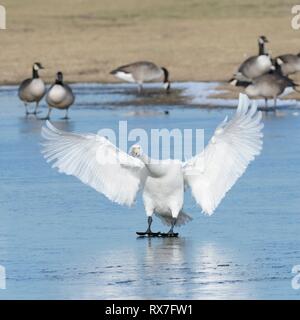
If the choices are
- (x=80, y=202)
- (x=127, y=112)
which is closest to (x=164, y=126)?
(x=127, y=112)

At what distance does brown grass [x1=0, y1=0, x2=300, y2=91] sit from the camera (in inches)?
1096

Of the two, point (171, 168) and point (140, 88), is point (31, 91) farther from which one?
point (171, 168)

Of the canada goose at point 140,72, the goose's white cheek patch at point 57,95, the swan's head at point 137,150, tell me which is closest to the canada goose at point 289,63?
the canada goose at point 140,72

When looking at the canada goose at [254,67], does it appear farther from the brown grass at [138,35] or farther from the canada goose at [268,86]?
the canada goose at [268,86]

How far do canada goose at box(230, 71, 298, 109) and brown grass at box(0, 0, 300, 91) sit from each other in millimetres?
2899

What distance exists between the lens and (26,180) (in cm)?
1454

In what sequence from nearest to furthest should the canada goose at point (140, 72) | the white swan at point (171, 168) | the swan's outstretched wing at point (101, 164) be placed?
the white swan at point (171, 168) → the swan's outstretched wing at point (101, 164) → the canada goose at point (140, 72)

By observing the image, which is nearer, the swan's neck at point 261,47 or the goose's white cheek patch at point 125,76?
the goose's white cheek patch at point 125,76

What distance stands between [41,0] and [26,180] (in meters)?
23.4

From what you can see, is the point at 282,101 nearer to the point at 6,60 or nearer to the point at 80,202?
the point at 6,60

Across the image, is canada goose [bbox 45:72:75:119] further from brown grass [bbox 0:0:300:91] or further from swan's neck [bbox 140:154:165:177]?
swan's neck [bbox 140:154:165:177]

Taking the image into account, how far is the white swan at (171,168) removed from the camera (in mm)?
11516

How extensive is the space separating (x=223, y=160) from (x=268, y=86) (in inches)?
422

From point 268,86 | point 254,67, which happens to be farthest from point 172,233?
point 254,67
